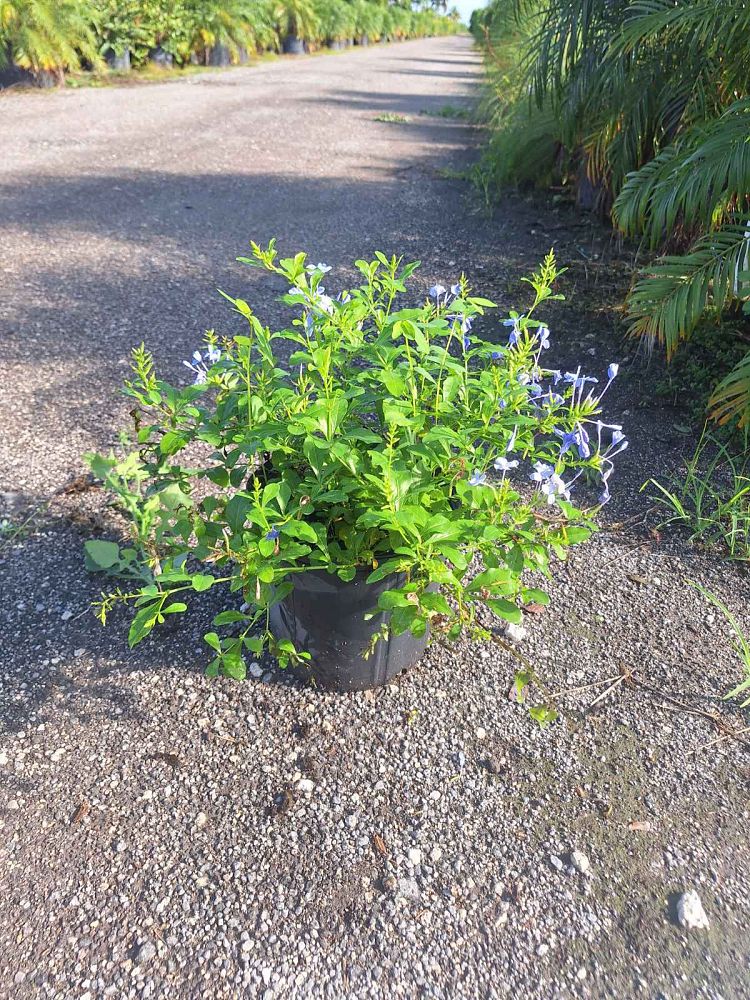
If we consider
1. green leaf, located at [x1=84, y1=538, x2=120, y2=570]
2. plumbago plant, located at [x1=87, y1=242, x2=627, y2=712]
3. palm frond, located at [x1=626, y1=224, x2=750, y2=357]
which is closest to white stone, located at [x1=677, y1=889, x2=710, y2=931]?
plumbago plant, located at [x1=87, y1=242, x2=627, y2=712]

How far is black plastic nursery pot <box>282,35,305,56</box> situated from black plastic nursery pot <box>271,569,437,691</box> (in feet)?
72.3

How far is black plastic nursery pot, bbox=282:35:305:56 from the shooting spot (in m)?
19.8

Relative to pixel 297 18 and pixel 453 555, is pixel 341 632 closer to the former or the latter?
pixel 453 555

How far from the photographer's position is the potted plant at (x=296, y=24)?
1866cm

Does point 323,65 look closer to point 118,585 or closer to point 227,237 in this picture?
point 227,237

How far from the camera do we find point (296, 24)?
1922 centimetres

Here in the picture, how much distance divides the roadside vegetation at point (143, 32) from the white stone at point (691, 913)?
38.9 feet

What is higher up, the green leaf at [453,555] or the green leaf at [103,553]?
the green leaf at [453,555]

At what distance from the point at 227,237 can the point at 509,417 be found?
163 inches

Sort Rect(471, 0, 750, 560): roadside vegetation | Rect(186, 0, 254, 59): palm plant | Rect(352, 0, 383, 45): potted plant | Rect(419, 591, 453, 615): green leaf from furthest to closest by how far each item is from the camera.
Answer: Rect(352, 0, 383, 45): potted plant
Rect(186, 0, 254, 59): palm plant
Rect(471, 0, 750, 560): roadside vegetation
Rect(419, 591, 453, 615): green leaf

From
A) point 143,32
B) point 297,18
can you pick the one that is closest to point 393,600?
point 143,32

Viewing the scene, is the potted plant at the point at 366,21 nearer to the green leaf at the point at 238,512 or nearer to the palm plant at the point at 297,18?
the palm plant at the point at 297,18

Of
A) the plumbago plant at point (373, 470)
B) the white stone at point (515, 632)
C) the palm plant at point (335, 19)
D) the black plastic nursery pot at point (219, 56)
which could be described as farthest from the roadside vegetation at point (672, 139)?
the palm plant at point (335, 19)

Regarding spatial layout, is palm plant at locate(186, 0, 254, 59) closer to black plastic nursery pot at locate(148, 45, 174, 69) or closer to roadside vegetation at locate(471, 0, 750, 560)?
black plastic nursery pot at locate(148, 45, 174, 69)
